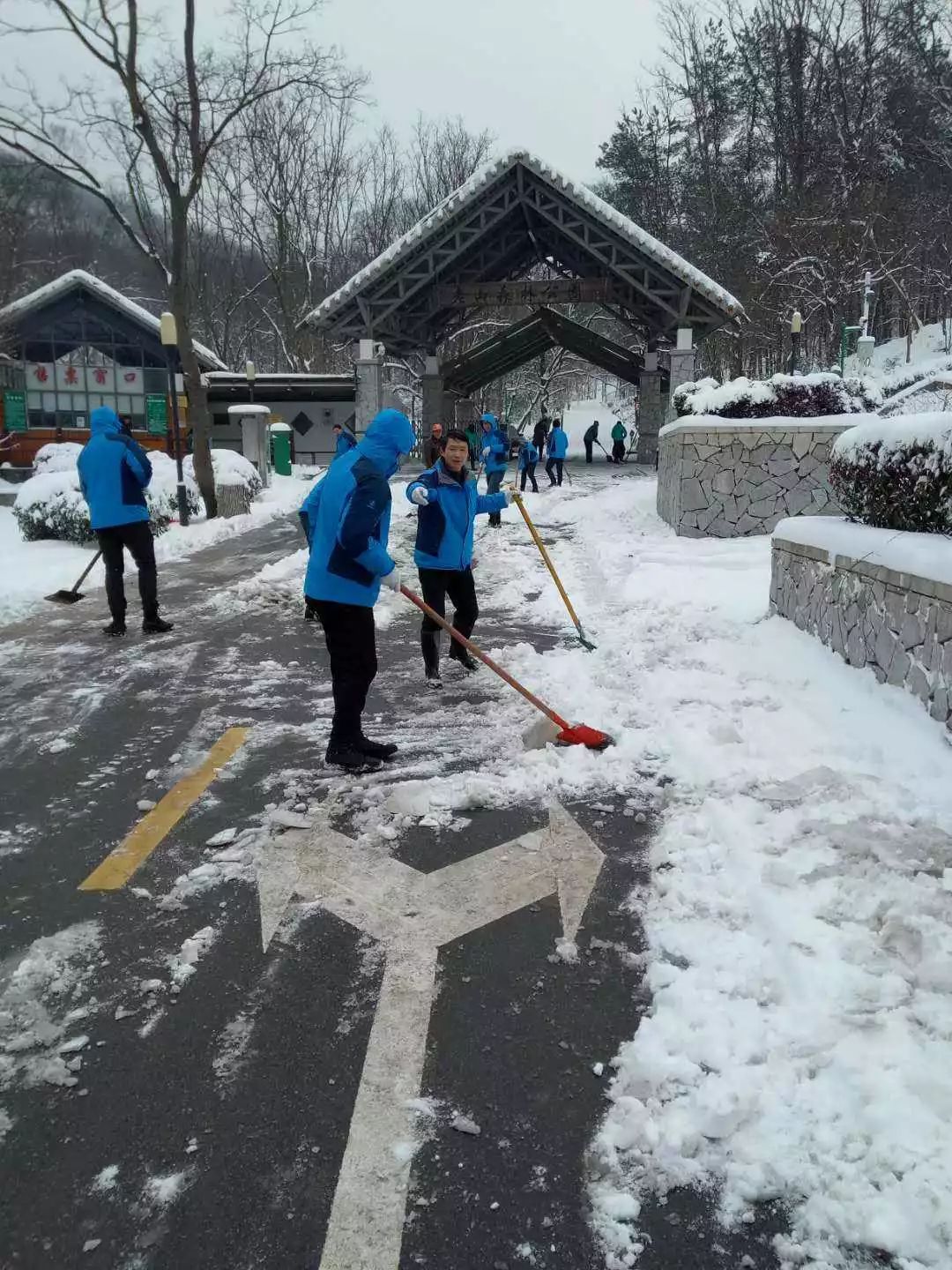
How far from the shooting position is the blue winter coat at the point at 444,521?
5828 millimetres

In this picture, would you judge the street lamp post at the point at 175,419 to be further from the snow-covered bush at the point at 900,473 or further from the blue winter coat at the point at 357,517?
the snow-covered bush at the point at 900,473

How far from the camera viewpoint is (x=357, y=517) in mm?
4090

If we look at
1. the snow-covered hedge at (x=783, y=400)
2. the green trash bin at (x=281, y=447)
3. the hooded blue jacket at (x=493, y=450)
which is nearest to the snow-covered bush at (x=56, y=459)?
the hooded blue jacket at (x=493, y=450)

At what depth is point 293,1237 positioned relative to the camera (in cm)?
177

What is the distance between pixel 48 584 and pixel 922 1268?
9652 millimetres

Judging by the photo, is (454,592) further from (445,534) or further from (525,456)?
(525,456)

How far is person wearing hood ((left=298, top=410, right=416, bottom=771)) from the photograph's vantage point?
4.12m

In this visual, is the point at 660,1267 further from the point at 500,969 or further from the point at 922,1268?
the point at 500,969

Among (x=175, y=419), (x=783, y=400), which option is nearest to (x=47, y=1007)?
(x=783, y=400)

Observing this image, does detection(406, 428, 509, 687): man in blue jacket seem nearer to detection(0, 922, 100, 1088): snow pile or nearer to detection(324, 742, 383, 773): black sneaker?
detection(324, 742, 383, 773): black sneaker

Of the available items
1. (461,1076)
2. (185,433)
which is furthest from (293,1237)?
(185,433)

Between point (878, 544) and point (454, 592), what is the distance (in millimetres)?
2821

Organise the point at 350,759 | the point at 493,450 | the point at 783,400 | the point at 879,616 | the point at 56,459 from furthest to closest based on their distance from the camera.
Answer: the point at 56,459 < the point at 493,450 < the point at 783,400 < the point at 879,616 < the point at 350,759

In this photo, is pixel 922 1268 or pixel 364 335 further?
pixel 364 335
